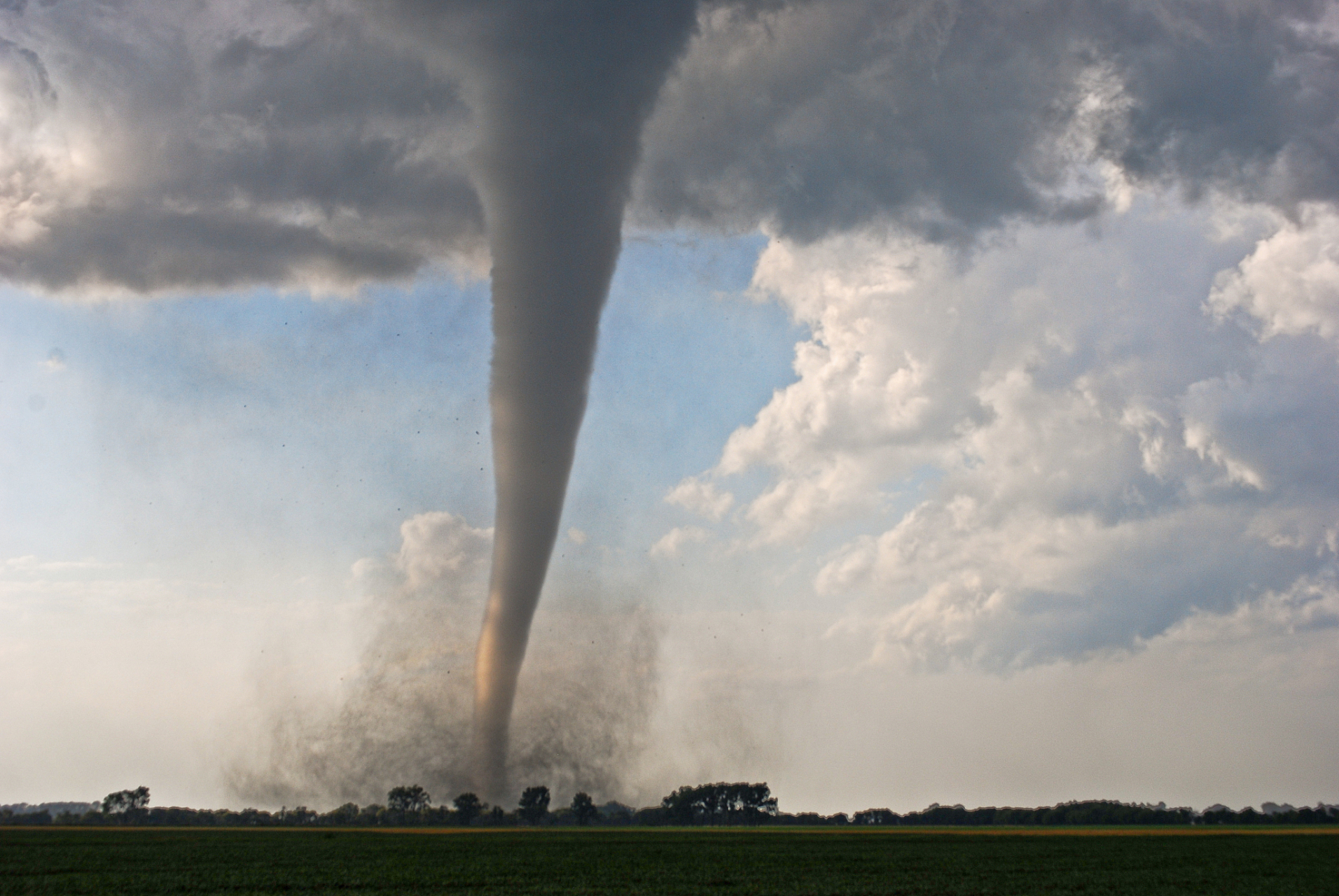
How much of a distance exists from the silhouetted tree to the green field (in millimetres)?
105362

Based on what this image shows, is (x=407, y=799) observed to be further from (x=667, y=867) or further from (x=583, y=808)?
(x=667, y=867)

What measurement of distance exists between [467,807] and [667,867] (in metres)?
143

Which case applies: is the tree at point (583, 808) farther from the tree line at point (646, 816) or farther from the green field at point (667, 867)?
the green field at point (667, 867)

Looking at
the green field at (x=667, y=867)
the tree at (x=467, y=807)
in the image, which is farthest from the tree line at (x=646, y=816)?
the green field at (x=667, y=867)

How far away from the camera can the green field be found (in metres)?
35.8

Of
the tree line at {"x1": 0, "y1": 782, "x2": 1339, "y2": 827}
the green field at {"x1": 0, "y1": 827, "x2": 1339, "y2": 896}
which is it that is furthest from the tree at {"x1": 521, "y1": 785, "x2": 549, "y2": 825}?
the green field at {"x1": 0, "y1": 827, "x2": 1339, "y2": 896}

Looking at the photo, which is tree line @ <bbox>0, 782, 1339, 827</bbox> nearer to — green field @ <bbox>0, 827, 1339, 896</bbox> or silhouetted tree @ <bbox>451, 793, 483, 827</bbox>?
silhouetted tree @ <bbox>451, 793, 483, 827</bbox>

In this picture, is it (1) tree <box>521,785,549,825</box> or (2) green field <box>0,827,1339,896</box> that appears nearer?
(2) green field <box>0,827,1339,896</box>

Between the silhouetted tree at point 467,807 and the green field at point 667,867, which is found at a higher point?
the green field at point 667,867

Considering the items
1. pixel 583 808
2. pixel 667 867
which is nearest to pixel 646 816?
pixel 583 808

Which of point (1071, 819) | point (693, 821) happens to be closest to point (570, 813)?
point (693, 821)

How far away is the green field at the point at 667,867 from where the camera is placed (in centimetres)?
3581

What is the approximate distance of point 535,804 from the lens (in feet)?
598

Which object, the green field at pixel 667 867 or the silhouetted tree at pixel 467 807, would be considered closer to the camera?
the green field at pixel 667 867
